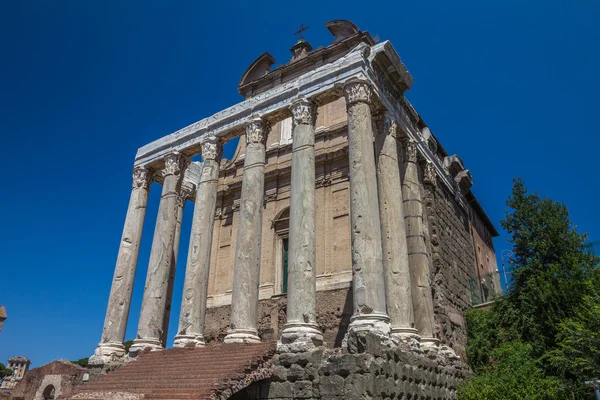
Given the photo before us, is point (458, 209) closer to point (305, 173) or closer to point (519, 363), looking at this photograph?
point (519, 363)

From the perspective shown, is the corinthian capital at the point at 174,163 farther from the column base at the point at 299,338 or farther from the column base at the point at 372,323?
the column base at the point at 372,323

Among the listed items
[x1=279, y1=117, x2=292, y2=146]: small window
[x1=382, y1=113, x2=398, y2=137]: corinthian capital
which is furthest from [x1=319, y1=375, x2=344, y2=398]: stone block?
[x1=279, y1=117, x2=292, y2=146]: small window

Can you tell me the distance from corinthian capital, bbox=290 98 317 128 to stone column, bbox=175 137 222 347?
12.3ft

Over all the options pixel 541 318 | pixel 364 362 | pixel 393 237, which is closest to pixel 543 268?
pixel 541 318

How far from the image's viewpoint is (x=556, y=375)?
13211 millimetres

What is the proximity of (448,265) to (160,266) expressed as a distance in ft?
35.4

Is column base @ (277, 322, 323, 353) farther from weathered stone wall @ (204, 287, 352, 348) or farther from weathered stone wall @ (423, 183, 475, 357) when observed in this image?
weathered stone wall @ (423, 183, 475, 357)

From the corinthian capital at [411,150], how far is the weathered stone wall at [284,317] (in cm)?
511

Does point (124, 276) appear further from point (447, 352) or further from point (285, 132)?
point (447, 352)

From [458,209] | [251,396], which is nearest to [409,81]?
[458,209]

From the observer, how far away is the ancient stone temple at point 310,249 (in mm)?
10406

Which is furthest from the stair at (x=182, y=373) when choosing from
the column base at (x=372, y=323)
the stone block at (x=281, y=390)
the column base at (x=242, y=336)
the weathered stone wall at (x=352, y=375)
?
the column base at (x=372, y=323)

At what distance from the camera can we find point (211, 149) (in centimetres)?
1634

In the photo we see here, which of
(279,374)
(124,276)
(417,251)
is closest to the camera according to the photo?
(279,374)
